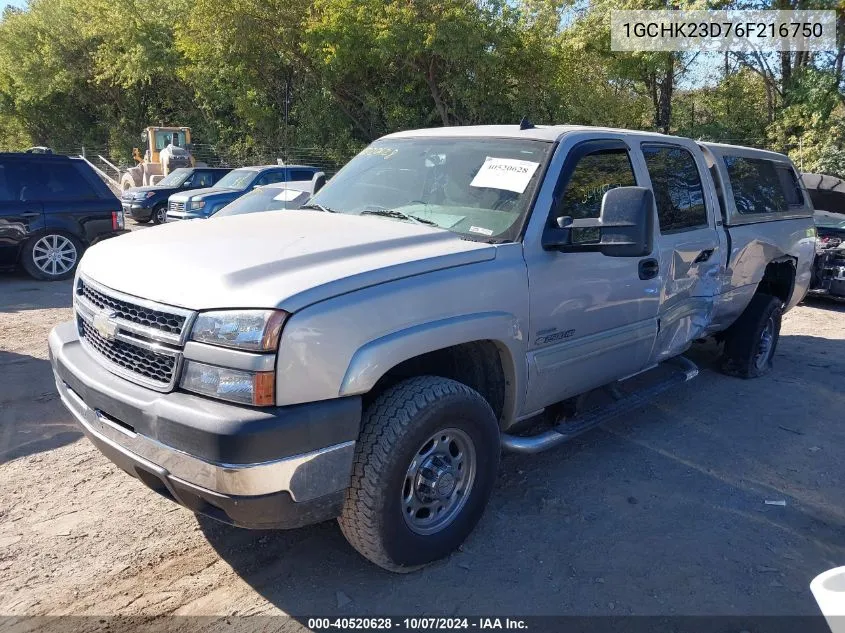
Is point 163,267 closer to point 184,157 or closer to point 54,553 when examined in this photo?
point 54,553

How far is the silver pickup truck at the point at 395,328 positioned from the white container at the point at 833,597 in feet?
4.89

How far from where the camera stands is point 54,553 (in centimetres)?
316

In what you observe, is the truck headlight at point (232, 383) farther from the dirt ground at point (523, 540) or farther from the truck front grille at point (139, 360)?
the dirt ground at point (523, 540)

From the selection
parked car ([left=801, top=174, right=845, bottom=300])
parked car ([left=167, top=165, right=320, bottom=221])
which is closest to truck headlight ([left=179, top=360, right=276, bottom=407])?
parked car ([left=801, top=174, right=845, bottom=300])

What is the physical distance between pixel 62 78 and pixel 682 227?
36.4 metres

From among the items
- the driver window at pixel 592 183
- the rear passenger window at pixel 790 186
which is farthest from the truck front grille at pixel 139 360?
the rear passenger window at pixel 790 186

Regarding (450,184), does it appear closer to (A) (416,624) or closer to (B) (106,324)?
(B) (106,324)

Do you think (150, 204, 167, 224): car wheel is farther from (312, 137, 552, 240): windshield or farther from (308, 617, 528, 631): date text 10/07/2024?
(308, 617, 528, 631): date text 10/07/2024

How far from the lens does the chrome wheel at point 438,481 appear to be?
2961 millimetres

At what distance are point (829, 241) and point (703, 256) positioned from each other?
544 cm

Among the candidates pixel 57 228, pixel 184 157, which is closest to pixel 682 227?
pixel 57 228

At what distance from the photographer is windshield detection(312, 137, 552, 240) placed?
3496mm

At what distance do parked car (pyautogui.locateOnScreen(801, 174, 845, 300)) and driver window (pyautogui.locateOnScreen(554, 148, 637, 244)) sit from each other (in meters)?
6.20

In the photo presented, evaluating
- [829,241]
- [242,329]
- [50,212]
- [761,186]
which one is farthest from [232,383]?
[829,241]
